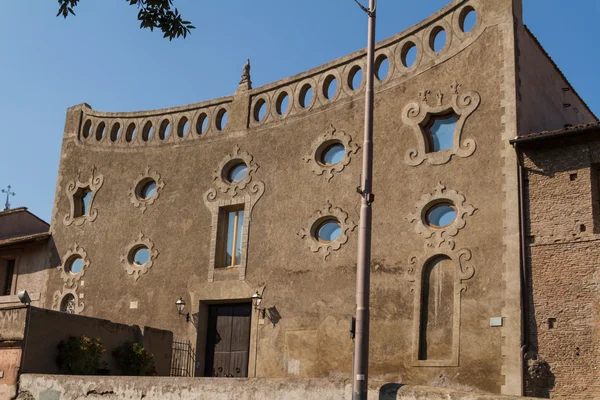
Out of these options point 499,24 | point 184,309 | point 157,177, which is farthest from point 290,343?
point 499,24

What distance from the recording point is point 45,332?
17109 millimetres

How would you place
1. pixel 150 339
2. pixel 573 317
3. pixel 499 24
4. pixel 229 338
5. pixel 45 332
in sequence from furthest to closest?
pixel 229 338, pixel 150 339, pixel 499 24, pixel 45 332, pixel 573 317

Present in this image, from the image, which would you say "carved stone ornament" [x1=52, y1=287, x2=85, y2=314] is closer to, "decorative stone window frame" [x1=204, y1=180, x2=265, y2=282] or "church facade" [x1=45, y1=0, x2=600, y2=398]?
"church facade" [x1=45, y1=0, x2=600, y2=398]

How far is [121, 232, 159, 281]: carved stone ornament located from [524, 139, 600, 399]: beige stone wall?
12370 mm

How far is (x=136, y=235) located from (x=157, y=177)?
6.71 feet

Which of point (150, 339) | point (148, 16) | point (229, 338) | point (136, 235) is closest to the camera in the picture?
point (148, 16)

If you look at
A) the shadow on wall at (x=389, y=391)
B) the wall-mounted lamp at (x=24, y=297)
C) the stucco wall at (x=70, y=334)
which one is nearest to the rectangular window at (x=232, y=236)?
the stucco wall at (x=70, y=334)

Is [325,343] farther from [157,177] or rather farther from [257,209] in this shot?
[157,177]

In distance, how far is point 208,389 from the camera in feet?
39.6

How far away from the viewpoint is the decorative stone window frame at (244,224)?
22386 mm

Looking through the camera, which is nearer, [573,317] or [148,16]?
[148,16]

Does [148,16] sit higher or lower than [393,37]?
lower

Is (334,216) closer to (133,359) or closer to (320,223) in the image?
(320,223)

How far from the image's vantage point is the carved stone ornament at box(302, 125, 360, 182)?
21.0 m
